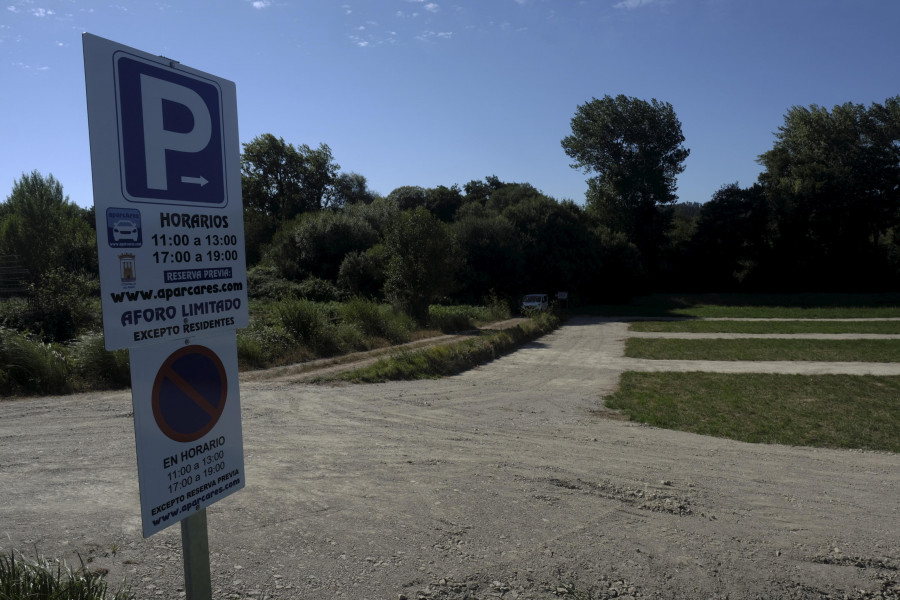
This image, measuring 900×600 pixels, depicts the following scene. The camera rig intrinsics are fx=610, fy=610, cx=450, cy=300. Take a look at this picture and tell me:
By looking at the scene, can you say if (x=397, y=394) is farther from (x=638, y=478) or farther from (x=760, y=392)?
(x=760, y=392)

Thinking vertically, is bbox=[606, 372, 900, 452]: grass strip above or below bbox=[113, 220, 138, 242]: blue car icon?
below

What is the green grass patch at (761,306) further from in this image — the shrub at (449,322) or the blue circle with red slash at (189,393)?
the blue circle with red slash at (189,393)

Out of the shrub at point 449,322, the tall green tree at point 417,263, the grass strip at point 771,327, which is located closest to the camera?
the shrub at point 449,322

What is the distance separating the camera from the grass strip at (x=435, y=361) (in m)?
14.0

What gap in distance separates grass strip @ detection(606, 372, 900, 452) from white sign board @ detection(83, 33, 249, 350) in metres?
9.36

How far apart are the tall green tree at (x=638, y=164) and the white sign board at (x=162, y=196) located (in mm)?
55355

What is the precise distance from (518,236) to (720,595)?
40.8 metres

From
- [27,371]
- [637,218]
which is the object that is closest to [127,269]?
[27,371]

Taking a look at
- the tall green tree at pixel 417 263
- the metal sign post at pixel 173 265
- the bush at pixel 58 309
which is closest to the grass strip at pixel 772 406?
the metal sign post at pixel 173 265

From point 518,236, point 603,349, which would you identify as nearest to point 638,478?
point 603,349

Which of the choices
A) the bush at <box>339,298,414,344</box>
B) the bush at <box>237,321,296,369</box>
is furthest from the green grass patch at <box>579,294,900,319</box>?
the bush at <box>237,321,296,369</box>

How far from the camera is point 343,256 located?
3984cm

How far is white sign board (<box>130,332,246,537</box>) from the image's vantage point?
205 cm

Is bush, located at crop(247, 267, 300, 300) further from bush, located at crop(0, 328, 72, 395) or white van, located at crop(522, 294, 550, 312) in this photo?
bush, located at crop(0, 328, 72, 395)
